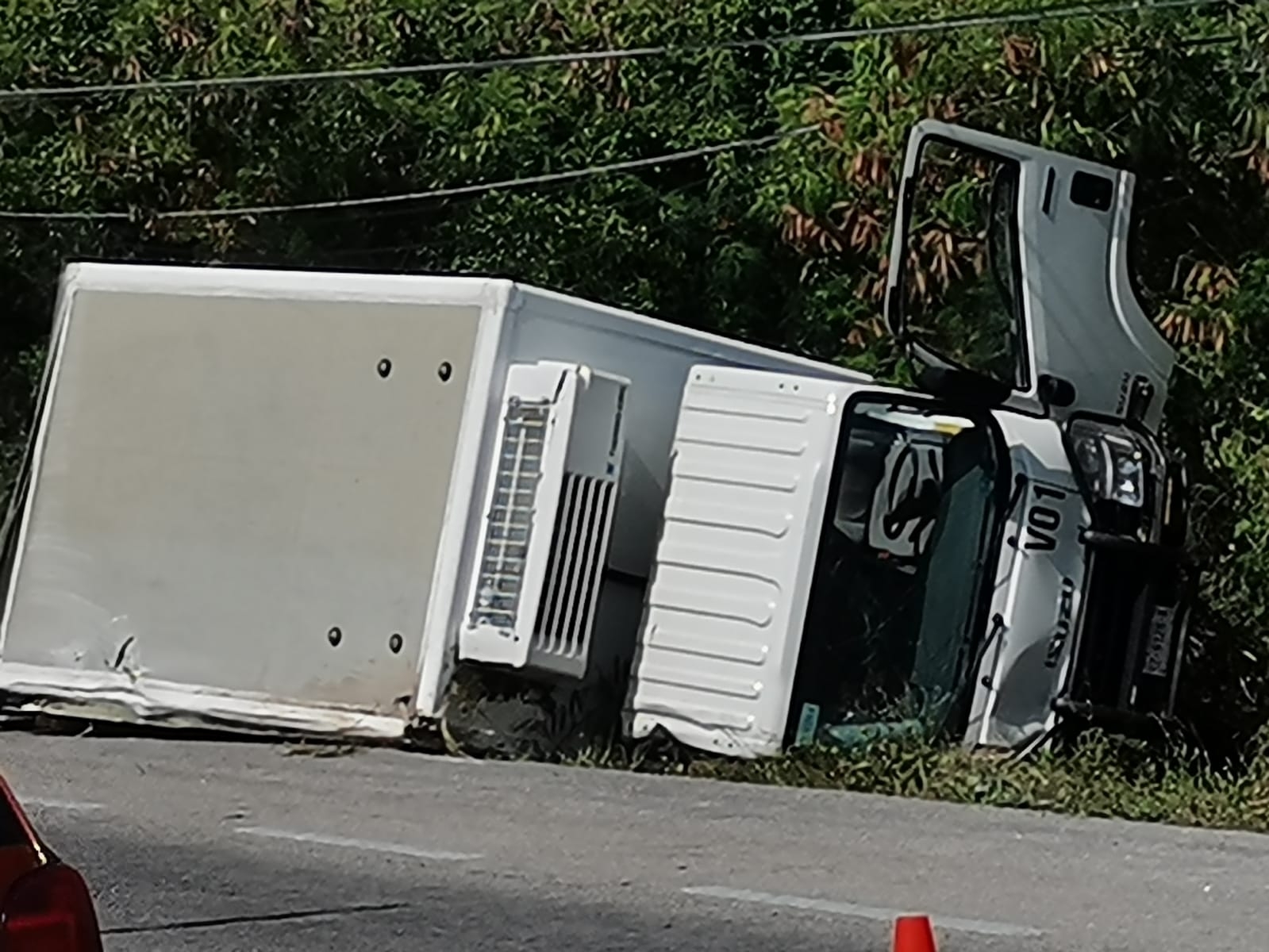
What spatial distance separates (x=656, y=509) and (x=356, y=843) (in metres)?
3.87

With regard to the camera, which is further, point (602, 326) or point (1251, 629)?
point (1251, 629)

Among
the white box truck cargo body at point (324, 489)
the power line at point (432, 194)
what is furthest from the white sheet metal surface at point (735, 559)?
the power line at point (432, 194)

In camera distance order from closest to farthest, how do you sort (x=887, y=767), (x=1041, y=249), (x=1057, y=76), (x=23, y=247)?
1. (x=887, y=767)
2. (x=1041, y=249)
3. (x=1057, y=76)
4. (x=23, y=247)

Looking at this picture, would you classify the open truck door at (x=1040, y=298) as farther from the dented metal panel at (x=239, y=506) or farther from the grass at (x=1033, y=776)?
the dented metal panel at (x=239, y=506)

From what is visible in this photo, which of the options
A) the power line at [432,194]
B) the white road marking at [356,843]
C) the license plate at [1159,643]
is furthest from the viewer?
the power line at [432,194]

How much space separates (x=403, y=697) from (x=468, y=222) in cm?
788

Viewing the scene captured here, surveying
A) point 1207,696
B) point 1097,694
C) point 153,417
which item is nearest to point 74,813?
point 153,417

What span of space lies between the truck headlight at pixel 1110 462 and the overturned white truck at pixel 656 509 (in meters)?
0.02

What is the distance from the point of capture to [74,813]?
34.5 ft

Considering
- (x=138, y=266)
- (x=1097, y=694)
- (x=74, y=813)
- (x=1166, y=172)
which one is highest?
(x=1166, y=172)

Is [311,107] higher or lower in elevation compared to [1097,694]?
higher

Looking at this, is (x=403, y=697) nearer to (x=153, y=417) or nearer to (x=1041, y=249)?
(x=153, y=417)

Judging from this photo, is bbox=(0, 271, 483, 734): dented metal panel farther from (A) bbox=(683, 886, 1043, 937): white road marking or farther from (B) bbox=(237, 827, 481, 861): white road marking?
(A) bbox=(683, 886, 1043, 937): white road marking

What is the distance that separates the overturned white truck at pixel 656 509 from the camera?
12570 millimetres
